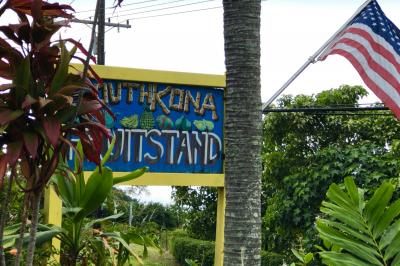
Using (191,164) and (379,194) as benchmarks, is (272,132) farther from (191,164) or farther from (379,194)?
(379,194)

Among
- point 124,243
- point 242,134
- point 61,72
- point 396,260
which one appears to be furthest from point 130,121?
point 61,72

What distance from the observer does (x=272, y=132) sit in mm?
17406

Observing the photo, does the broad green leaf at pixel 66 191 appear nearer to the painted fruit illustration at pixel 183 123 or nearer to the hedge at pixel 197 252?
the painted fruit illustration at pixel 183 123

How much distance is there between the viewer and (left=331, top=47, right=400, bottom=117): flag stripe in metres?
7.14

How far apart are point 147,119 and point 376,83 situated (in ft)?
8.30

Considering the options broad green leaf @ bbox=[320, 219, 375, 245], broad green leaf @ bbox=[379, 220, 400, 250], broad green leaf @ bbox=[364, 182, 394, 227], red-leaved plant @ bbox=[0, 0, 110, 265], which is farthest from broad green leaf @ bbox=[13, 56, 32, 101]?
broad green leaf @ bbox=[379, 220, 400, 250]

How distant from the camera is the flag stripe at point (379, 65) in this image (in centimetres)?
724

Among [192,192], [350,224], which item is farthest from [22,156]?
[192,192]

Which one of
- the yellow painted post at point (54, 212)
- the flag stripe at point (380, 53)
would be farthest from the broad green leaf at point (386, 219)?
the yellow painted post at point (54, 212)

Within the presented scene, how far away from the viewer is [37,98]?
109 inches

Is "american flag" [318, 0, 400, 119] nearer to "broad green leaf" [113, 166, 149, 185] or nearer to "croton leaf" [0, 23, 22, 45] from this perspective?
"broad green leaf" [113, 166, 149, 185]

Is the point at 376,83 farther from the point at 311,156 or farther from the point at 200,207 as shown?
the point at 200,207

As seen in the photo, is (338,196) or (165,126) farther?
(165,126)

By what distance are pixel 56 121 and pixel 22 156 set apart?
0.26 metres
